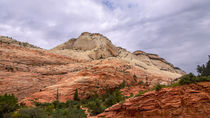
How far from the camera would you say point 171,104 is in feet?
30.4

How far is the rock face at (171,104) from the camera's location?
8.62m

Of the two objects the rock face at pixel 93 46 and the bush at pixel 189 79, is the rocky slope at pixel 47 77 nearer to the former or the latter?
the rock face at pixel 93 46

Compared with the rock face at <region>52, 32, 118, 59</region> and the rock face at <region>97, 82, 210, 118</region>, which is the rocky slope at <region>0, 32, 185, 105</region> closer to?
the rock face at <region>97, 82, 210, 118</region>

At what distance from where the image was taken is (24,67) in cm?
2427

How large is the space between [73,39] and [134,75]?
126ft

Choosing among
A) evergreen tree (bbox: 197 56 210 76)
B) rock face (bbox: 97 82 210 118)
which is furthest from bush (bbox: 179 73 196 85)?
evergreen tree (bbox: 197 56 210 76)

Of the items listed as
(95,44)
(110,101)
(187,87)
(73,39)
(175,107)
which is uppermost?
(73,39)

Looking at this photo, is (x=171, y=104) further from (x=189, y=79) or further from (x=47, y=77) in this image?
(x=47, y=77)

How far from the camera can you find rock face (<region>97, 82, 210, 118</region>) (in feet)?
28.3

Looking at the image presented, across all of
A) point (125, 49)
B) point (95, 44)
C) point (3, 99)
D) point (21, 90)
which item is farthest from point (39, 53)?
point (125, 49)

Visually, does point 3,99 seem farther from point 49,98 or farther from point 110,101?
point 110,101

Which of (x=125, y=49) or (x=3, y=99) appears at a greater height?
(x=125, y=49)

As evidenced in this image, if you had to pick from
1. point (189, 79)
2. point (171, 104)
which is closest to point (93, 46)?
point (189, 79)

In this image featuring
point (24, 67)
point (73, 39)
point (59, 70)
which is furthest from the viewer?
point (73, 39)
